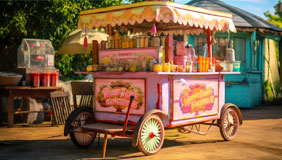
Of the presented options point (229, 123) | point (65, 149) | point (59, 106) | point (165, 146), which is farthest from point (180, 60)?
point (59, 106)

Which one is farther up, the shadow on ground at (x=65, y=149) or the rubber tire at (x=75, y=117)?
the rubber tire at (x=75, y=117)

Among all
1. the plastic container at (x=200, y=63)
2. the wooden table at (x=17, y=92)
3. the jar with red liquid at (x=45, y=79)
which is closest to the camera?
the plastic container at (x=200, y=63)

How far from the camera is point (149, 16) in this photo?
20.1ft

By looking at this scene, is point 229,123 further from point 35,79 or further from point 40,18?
point 40,18

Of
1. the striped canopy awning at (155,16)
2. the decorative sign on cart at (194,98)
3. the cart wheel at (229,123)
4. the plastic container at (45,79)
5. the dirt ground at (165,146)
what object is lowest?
the dirt ground at (165,146)

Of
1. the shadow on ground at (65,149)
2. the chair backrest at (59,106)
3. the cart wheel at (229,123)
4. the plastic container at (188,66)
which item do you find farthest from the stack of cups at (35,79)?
the cart wheel at (229,123)

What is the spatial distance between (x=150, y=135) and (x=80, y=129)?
4.50 ft

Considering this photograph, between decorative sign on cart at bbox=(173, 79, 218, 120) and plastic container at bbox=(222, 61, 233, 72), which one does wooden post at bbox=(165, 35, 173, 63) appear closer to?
decorative sign on cart at bbox=(173, 79, 218, 120)

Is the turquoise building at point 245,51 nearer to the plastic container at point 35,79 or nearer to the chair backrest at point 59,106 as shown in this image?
the chair backrest at point 59,106

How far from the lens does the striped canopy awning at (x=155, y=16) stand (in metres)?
6.14

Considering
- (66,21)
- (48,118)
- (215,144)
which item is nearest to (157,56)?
(215,144)

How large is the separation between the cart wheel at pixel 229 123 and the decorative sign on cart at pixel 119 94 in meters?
1.92

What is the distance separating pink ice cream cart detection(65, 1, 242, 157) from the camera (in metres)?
6.23

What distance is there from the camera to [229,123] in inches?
308
